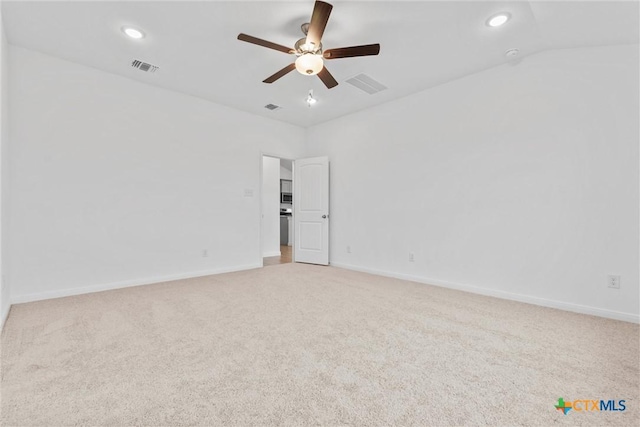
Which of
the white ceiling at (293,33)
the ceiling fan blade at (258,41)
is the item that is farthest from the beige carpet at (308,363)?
the white ceiling at (293,33)

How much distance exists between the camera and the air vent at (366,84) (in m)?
3.85

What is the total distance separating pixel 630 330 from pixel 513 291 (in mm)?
984

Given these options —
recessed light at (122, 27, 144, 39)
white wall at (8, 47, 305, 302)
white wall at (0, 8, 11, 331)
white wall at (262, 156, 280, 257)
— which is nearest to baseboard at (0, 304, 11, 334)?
white wall at (0, 8, 11, 331)

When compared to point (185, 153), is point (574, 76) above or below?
above

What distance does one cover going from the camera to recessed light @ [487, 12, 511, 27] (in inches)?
102

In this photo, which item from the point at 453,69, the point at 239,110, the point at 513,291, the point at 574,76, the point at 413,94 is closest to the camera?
the point at 574,76

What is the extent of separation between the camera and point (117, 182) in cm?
380

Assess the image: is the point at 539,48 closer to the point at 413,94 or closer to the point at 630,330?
the point at 413,94

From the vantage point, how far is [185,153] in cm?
442

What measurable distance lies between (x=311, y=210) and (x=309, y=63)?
3337mm

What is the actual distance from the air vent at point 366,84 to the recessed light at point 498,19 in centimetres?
147

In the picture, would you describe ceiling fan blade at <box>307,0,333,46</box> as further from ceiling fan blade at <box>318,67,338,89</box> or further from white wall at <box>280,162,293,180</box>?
white wall at <box>280,162,293,180</box>

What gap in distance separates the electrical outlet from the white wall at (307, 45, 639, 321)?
0.04 meters

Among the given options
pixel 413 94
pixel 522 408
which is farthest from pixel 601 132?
pixel 522 408
